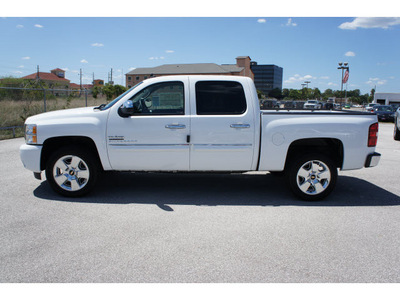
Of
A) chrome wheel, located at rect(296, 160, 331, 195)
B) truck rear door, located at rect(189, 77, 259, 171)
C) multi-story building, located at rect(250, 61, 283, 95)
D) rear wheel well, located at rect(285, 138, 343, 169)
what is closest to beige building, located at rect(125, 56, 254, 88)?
multi-story building, located at rect(250, 61, 283, 95)

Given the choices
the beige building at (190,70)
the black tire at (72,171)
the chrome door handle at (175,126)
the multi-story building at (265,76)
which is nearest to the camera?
the chrome door handle at (175,126)

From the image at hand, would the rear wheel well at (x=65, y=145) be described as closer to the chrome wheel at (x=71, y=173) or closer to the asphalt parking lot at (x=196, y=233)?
the chrome wheel at (x=71, y=173)

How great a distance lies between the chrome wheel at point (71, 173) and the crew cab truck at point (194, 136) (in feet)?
0.05

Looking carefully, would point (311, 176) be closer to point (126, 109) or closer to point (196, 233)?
point (196, 233)

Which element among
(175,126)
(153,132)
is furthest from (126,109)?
(175,126)

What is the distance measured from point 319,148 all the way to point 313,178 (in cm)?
53

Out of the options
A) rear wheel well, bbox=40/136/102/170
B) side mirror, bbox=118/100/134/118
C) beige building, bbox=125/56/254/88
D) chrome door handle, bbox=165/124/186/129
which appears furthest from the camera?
beige building, bbox=125/56/254/88

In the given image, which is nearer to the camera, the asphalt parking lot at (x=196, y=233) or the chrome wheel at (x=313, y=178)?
the asphalt parking lot at (x=196, y=233)

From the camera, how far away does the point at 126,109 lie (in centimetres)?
504

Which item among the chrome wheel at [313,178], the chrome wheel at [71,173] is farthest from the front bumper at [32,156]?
the chrome wheel at [313,178]

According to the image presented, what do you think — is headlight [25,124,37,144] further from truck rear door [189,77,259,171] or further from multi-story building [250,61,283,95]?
multi-story building [250,61,283,95]

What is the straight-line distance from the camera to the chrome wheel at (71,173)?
5.23 metres

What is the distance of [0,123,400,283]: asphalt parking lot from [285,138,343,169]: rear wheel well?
2.25 feet

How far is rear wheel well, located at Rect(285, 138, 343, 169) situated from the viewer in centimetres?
537
